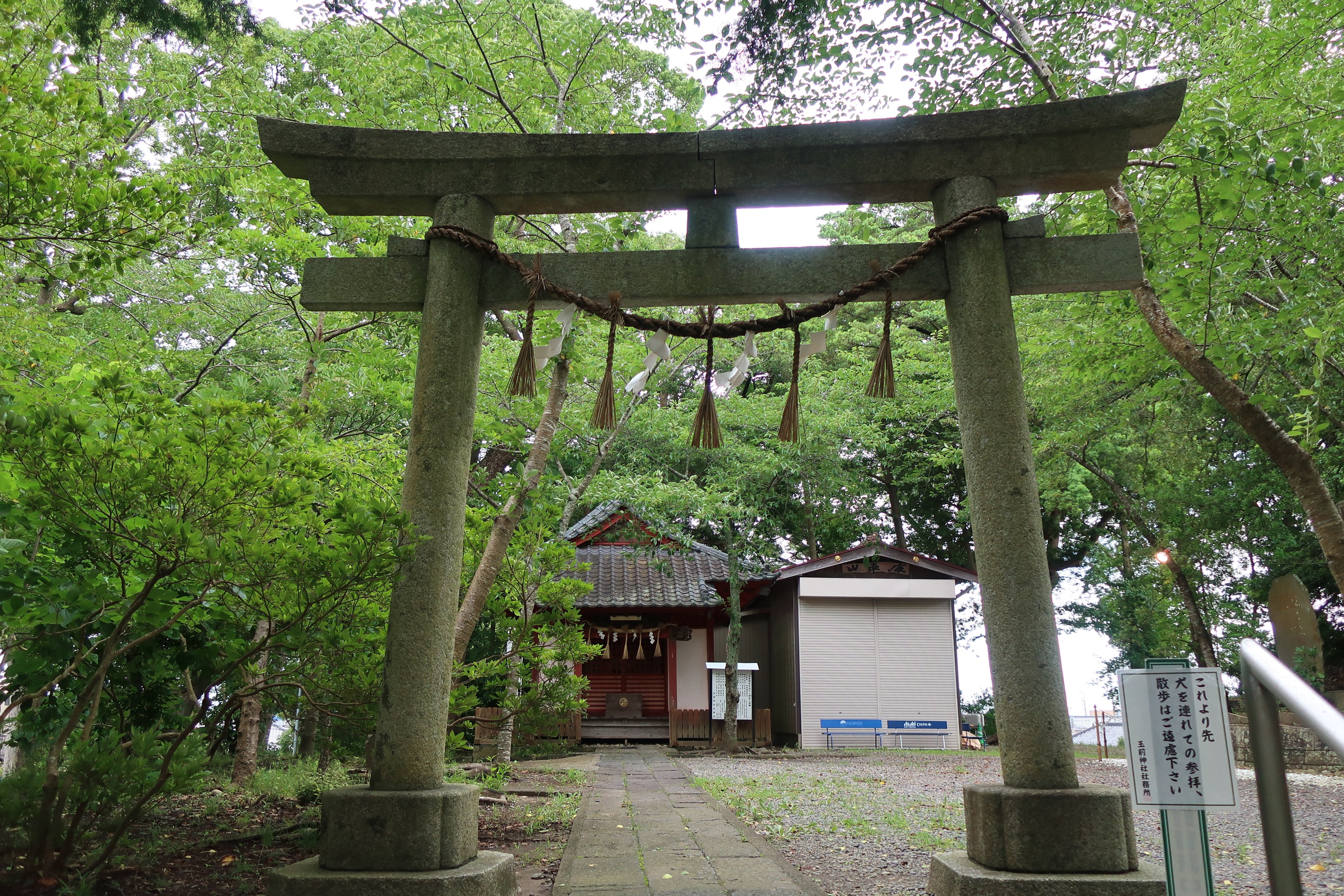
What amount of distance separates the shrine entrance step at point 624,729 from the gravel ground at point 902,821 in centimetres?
446

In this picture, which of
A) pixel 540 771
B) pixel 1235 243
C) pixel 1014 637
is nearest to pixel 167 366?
pixel 540 771

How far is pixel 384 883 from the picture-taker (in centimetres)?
307

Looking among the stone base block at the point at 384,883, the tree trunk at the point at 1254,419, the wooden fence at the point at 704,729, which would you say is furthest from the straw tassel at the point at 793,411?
the wooden fence at the point at 704,729

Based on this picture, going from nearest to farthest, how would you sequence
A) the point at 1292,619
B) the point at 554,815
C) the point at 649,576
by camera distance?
the point at 554,815 < the point at 1292,619 < the point at 649,576

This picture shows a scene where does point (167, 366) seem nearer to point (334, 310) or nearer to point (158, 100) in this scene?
point (158, 100)

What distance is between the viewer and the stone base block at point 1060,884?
304cm

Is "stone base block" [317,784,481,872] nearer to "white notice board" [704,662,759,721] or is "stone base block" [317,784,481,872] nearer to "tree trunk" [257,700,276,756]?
"tree trunk" [257,700,276,756]

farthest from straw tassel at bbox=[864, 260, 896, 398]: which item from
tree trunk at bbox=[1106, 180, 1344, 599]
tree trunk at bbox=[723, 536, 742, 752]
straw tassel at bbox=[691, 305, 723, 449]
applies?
tree trunk at bbox=[723, 536, 742, 752]

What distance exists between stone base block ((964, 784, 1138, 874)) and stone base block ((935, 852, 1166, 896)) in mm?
38

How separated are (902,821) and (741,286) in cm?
482

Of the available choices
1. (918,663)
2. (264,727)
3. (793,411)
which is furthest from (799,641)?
(793,411)

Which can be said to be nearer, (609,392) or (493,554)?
(609,392)

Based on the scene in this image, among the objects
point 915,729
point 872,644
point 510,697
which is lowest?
point 915,729

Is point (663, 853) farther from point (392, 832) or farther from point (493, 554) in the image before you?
point (493, 554)
